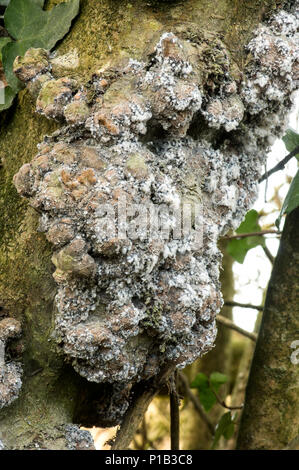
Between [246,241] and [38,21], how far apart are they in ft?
2.51

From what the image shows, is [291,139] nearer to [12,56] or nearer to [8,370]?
[12,56]

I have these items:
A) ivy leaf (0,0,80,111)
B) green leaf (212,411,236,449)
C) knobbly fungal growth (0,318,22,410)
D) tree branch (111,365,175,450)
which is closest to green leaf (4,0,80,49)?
ivy leaf (0,0,80,111)

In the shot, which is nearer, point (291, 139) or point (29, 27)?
point (29, 27)

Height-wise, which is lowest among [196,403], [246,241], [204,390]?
[196,403]

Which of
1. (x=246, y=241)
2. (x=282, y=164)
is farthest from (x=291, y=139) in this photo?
(x=246, y=241)

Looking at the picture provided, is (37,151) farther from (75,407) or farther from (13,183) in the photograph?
(75,407)

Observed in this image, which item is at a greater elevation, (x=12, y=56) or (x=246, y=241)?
(x=12, y=56)

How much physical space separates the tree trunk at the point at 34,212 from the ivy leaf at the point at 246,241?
0.49 m

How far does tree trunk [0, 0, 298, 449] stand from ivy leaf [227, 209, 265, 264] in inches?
19.5

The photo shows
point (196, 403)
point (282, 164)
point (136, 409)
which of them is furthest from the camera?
point (196, 403)

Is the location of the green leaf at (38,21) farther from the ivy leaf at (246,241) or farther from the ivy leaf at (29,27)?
the ivy leaf at (246,241)

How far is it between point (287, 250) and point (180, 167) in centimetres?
53

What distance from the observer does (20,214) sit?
0.75 meters

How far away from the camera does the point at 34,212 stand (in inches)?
29.1
